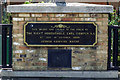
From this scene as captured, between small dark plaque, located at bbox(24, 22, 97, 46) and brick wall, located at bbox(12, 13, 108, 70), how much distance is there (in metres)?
0.11

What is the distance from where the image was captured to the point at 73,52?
557cm

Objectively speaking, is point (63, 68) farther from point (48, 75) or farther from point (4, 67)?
point (4, 67)

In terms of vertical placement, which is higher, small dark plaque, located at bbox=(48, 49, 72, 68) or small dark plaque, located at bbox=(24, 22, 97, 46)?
small dark plaque, located at bbox=(24, 22, 97, 46)

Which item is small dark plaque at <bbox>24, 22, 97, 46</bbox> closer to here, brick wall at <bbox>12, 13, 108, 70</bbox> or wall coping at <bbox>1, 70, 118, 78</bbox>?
brick wall at <bbox>12, 13, 108, 70</bbox>

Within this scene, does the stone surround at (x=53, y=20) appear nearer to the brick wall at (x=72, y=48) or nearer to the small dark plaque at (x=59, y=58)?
the brick wall at (x=72, y=48)

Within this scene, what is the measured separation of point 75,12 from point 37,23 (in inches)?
40.2

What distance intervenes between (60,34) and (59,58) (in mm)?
637

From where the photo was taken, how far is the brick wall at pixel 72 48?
552 cm

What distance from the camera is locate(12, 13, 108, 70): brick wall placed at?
5.52 metres

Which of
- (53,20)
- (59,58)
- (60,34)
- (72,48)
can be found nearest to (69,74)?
(59,58)

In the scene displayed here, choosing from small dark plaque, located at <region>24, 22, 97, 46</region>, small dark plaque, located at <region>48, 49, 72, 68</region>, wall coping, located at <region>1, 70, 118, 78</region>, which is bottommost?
wall coping, located at <region>1, 70, 118, 78</region>

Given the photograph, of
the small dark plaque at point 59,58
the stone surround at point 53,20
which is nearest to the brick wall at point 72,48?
the stone surround at point 53,20

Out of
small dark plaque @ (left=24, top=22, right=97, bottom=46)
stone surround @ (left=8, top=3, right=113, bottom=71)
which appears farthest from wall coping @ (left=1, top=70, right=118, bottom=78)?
small dark plaque @ (left=24, top=22, right=97, bottom=46)

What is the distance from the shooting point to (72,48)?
5.57 metres
